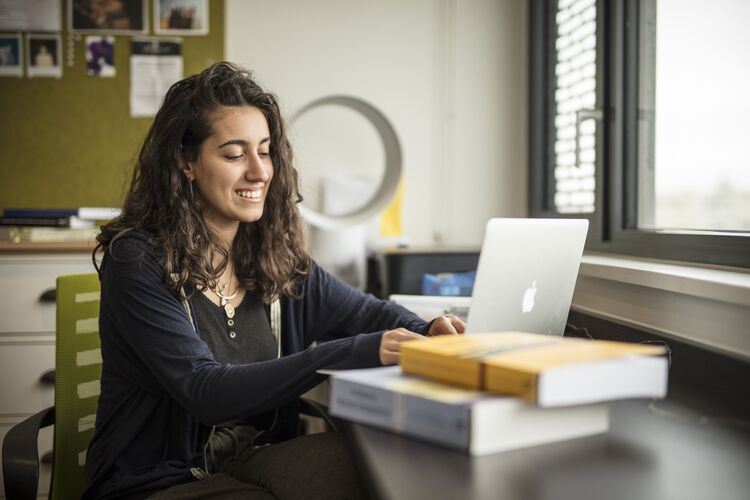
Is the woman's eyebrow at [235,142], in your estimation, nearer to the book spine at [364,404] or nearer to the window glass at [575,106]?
the book spine at [364,404]

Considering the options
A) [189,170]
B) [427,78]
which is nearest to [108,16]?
[427,78]

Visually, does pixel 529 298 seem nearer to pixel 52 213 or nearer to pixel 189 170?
pixel 189 170

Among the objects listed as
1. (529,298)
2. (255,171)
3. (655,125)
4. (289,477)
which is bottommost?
(289,477)

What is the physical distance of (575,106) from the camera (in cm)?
271

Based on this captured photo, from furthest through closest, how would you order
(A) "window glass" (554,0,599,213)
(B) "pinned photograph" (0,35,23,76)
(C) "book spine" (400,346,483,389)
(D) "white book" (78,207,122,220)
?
(B) "pinned photograph" (0,35,23,76) → (D) "white book" (78,207,122,220) → (A) "window glass" (554,0,599,213) → (C) "book spine" (400,346,483,389)

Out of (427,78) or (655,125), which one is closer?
(655,125)

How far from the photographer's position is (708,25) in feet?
6.40

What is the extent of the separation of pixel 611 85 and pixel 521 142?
2.41 feet

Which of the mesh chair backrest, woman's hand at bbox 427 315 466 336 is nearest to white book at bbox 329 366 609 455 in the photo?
woman's hand at bbox 427 315 466 336

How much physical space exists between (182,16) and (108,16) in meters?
0.27

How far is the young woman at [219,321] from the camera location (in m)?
1.29

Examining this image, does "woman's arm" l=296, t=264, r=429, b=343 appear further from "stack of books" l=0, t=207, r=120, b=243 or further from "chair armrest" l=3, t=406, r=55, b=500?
"stack of books" l=0, t=207, r=120, b=243

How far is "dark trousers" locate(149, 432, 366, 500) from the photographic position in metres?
1.31

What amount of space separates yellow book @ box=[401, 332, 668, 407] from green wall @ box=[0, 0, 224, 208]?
2.23 meters
